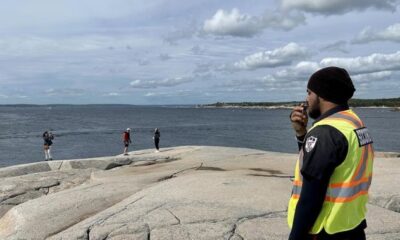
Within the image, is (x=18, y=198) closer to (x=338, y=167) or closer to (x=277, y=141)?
(x=338, y=167)

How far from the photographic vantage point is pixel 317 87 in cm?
352

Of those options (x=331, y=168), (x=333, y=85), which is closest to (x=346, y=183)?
(x=331, y=168)

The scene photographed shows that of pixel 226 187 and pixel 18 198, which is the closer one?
pixel 226 187

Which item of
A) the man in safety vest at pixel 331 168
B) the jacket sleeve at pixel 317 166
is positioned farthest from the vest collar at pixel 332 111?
the jacket sleeve at pixel 317 166

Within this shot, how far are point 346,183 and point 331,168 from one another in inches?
8.1

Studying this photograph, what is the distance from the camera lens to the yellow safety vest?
10.9 ft

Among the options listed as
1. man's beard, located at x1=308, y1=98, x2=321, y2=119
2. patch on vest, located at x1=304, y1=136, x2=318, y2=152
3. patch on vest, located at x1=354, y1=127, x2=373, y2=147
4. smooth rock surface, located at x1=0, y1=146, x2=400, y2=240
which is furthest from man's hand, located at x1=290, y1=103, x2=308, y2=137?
smooth rock surface, located at x1=0, y1=146, x2=400, y2=240

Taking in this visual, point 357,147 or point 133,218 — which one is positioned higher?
point 357,147

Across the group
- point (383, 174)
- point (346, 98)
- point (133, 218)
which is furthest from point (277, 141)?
point (346, 98)

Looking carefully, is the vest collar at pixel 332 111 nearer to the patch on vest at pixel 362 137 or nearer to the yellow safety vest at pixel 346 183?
the yellow safety vest at pixel 346 183

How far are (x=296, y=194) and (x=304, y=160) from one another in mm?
339

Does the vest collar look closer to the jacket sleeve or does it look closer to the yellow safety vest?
the yellow safety vest

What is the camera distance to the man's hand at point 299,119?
13.0 feet

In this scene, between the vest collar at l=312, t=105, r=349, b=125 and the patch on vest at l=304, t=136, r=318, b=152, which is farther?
the vest collar at l=312, t=105, r=349, b=125
